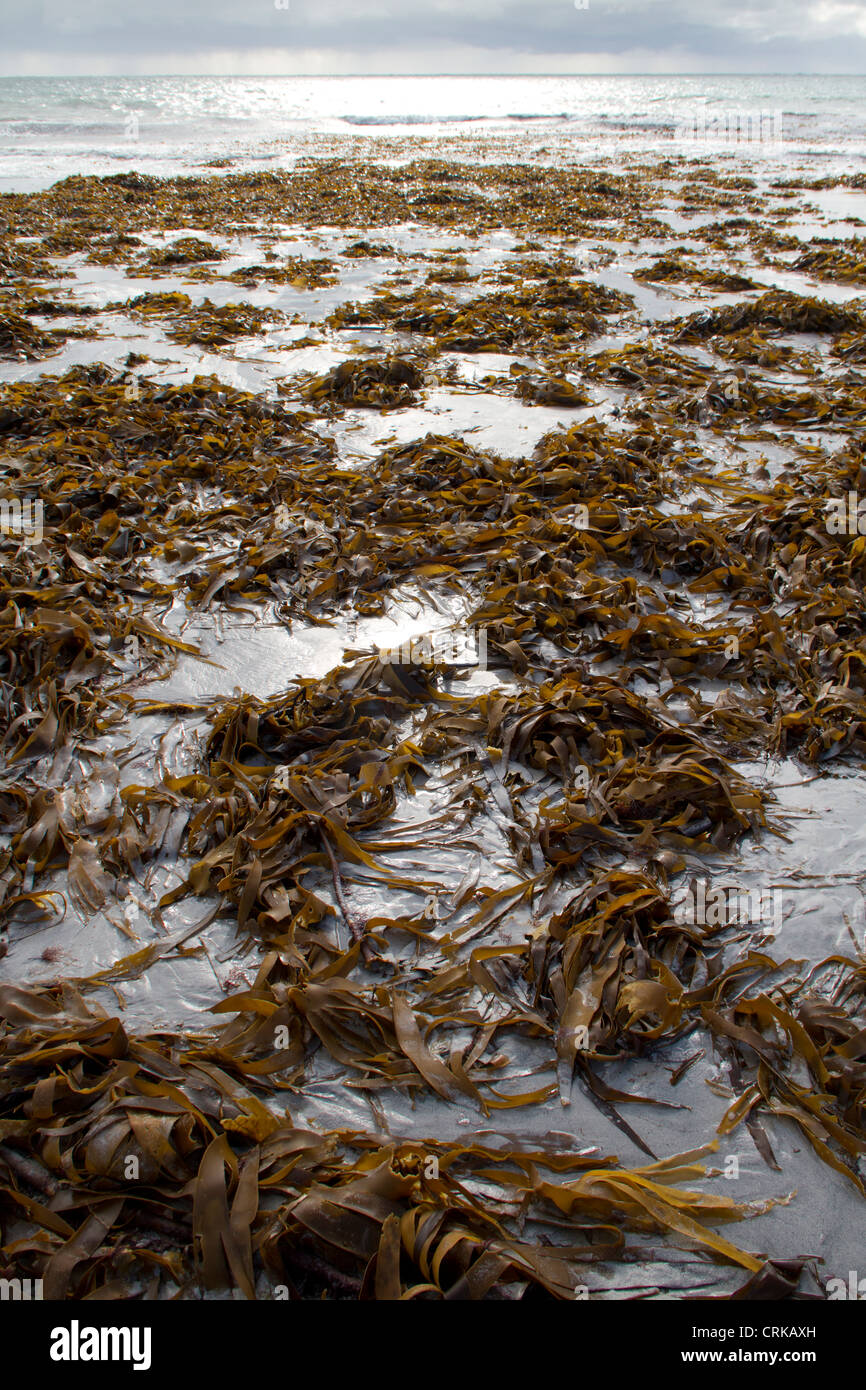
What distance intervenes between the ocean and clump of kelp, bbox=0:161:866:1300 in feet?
54.1

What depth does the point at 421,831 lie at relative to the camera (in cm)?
218

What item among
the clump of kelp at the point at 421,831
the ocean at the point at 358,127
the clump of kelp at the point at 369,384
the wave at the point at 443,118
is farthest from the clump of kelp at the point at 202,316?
the wave at the point at 443,118

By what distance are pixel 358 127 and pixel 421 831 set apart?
40087 millimetres

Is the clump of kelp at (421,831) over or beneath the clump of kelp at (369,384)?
beneath

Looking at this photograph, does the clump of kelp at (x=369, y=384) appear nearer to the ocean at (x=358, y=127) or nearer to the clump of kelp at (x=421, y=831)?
the clump of kelp at (x=421, y=831)

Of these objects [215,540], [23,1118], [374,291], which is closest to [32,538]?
[215,540]

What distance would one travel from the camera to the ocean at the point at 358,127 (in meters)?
21.0

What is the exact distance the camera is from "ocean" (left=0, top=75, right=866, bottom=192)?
2095 cm

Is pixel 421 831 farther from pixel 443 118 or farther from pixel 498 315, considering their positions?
pixel 443 118

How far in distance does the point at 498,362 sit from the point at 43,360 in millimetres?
3542

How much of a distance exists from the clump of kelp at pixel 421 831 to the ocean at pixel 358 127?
16490mm

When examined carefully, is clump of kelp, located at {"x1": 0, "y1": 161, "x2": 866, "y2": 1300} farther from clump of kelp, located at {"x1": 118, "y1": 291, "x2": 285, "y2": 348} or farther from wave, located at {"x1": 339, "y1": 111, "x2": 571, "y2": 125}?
wave, located at {"x1": 339, "y1": 111, "x2": 571, "y2": 125}

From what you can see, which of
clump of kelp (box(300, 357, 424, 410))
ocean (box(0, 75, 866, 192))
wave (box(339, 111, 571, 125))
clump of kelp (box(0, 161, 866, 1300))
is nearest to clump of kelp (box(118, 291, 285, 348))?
clump of kelp (box(300, 357, 424, 410))

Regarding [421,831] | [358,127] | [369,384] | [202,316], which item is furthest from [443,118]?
[421,831]
